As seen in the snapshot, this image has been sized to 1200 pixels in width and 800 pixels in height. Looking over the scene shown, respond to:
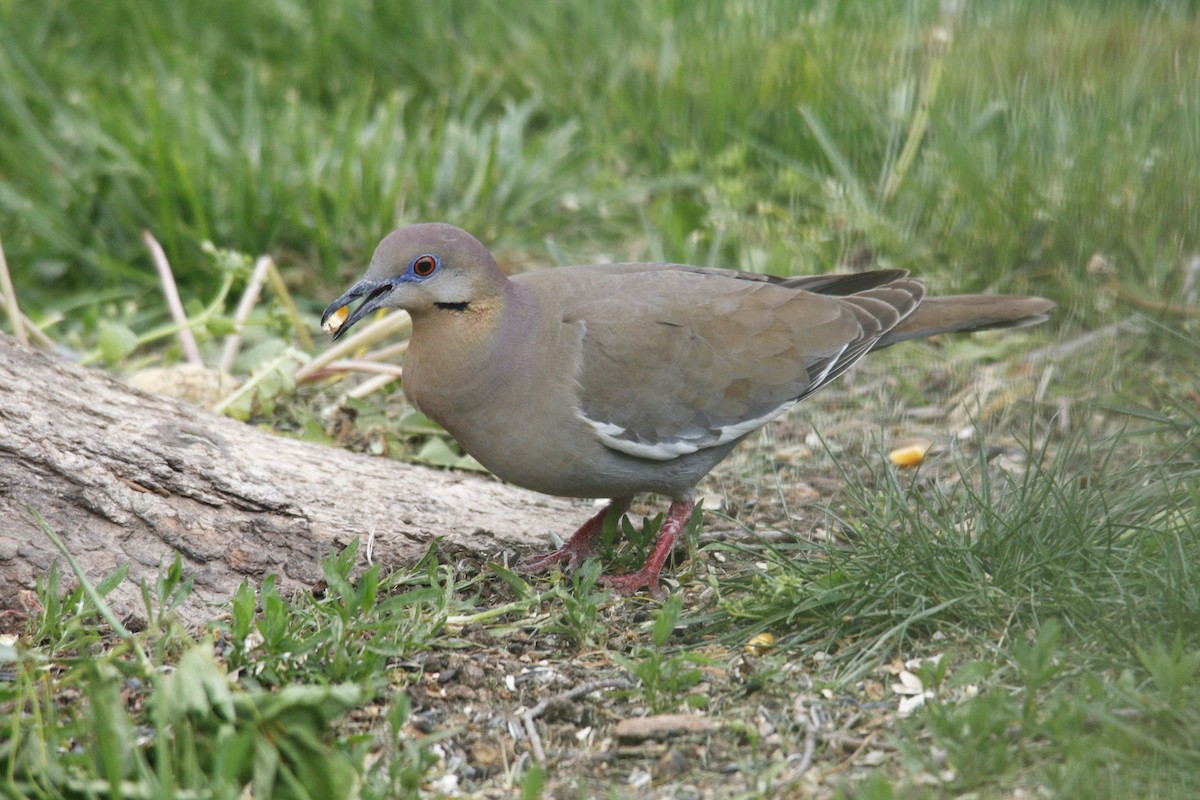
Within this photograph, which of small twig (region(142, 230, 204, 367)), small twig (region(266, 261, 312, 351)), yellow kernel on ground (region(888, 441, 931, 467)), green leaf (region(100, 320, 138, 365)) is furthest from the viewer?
small twig (region(266, 261, 312, 351))

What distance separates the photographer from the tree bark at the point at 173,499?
130 inches

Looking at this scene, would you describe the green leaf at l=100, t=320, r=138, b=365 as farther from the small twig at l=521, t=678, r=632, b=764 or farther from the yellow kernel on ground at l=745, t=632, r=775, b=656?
the yellow kernel on ground at l=745, t=632, r=775, b=656

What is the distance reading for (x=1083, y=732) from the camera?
2.59 meters

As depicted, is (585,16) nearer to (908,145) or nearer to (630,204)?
(630,204)

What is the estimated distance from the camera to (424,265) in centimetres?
367

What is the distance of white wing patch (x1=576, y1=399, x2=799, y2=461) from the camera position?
3689 mm

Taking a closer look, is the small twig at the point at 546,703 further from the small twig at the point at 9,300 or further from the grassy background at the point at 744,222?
the small twig at the point at 9,300

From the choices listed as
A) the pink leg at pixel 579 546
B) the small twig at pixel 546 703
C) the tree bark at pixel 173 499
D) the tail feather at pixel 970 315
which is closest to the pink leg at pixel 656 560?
the pink leg at pixel 579 546

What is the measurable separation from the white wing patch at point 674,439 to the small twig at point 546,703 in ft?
2.65

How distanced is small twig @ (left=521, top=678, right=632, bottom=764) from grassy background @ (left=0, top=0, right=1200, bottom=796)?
5.2 inches

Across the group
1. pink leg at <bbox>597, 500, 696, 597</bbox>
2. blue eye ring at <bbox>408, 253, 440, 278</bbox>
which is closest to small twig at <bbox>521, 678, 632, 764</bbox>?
pink leg at <bbox>597, 500, 696, 597</bbox>

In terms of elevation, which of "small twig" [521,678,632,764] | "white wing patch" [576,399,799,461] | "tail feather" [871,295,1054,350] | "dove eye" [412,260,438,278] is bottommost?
"small twig" [521,678,632,764]

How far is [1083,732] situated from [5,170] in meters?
5.71

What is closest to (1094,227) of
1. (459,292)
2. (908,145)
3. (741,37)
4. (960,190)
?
(960,190)
